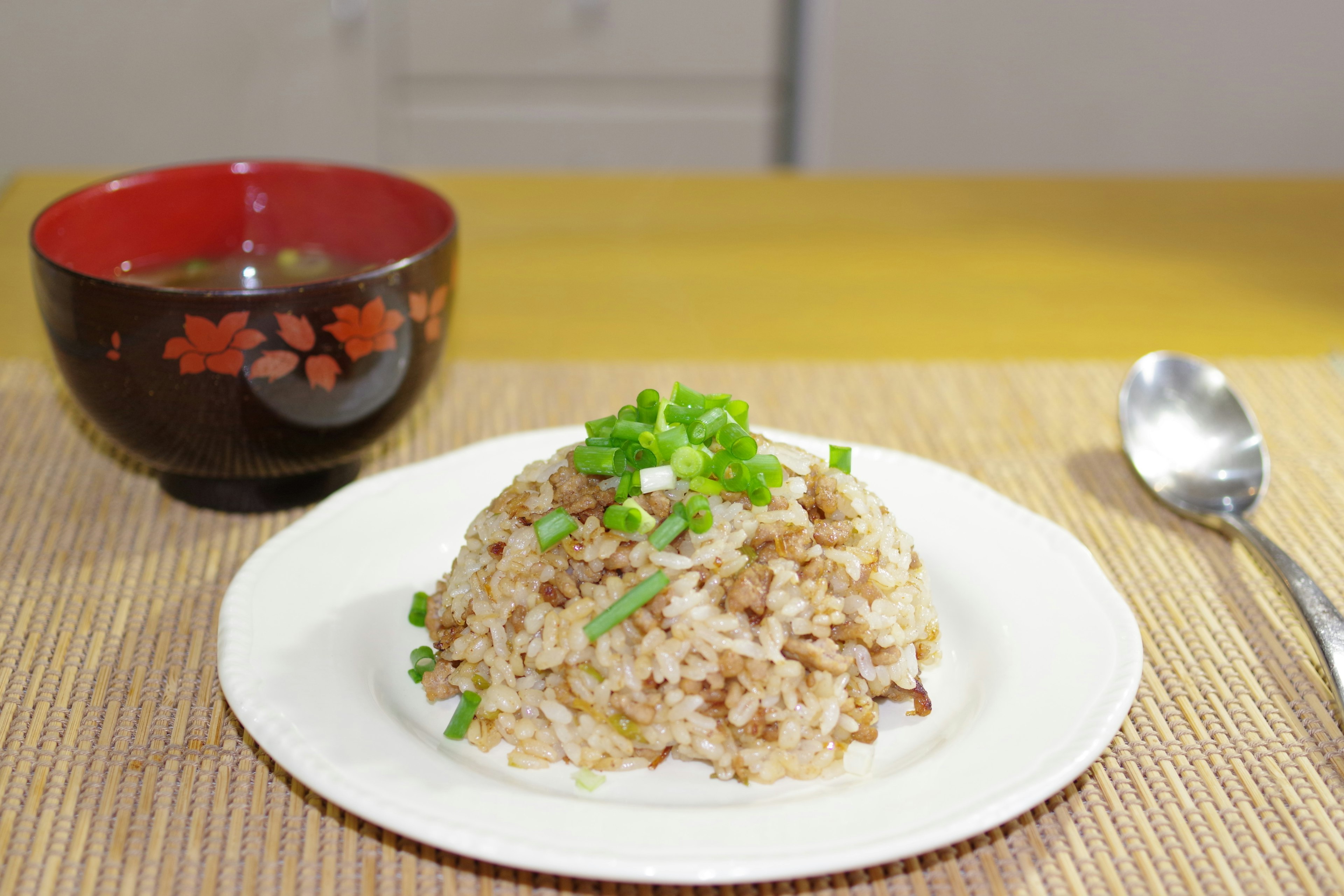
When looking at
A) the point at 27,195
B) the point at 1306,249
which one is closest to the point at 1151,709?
the point at 1306,249

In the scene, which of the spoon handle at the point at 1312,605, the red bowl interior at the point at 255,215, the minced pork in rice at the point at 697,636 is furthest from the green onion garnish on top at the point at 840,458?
the red bowl interior at the point at 255,215

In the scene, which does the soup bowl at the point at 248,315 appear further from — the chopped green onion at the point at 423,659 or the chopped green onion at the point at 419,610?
the chopped green onion at the point at 423,659

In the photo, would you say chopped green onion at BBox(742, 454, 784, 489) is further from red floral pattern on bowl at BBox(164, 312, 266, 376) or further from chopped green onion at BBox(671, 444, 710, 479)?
red floral pattern on bowl at BBox(164, 312, 266, 376)

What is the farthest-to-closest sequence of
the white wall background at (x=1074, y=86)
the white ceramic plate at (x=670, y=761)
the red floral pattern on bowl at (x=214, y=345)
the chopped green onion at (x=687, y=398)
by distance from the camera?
the white wall background at (x=1074, y=86)
the red floral pattern on bowl at (x=214, y=345)
the chopped green onion at (x=687, y=398)
the white ceramic plate at (x=670, y=761)

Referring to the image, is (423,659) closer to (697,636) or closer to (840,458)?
(697,636)

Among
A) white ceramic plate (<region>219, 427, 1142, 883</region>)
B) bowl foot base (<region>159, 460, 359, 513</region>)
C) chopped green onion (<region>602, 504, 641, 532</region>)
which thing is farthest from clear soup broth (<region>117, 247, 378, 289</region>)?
chopped green onion (<region>602, 504, 641, 532</region>)

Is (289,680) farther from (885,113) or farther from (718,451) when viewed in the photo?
(885,113)
